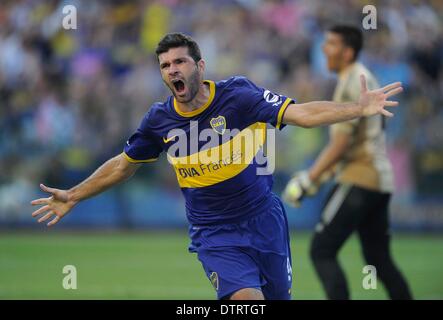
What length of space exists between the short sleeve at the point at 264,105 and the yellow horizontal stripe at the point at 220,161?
0.19 metres

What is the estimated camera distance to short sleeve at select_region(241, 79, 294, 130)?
6570mm

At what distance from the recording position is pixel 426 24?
16891 millimetres

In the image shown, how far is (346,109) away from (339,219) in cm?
271

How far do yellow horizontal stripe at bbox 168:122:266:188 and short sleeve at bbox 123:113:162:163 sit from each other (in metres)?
0.32

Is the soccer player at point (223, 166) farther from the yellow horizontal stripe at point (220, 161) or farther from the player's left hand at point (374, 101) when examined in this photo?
the player's left hand at point (374, 101)

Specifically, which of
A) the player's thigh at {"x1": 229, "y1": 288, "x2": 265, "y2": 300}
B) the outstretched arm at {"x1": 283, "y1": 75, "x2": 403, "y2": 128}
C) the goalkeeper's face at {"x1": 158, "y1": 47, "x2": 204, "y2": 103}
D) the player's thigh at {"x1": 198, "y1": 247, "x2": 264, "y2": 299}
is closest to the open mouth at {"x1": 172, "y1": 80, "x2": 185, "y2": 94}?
the goalkeeper's face at {"x1": 158, "y1": 47, "x2": 204, "y2": 103}

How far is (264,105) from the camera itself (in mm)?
6660

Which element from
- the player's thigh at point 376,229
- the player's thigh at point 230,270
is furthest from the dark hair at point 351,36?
the player's thigh at point 230,270

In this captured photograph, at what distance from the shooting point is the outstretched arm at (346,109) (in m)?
6.21

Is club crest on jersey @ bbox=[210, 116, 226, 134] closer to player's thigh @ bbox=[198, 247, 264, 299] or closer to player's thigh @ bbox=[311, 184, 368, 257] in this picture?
player's thigh @ bbox=[198, 247, 264, 299]

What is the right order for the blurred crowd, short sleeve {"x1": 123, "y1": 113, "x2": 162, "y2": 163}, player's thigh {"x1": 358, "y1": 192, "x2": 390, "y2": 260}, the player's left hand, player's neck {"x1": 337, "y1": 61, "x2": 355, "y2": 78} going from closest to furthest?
the player's left hand → short sleeve {"x1": 123, "y1": 113, "x2": 162, "y2": 163} → player's thigh {"x1": 358, "y1": 192, "x2": 390, "y2": 260} → player's neck {"x1": 337, "y1": 61, "x2": 355, "y2": 78} → the blurred crowd

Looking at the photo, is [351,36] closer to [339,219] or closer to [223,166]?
[339,219]

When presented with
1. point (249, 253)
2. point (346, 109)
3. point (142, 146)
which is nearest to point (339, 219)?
point (249, 253)
